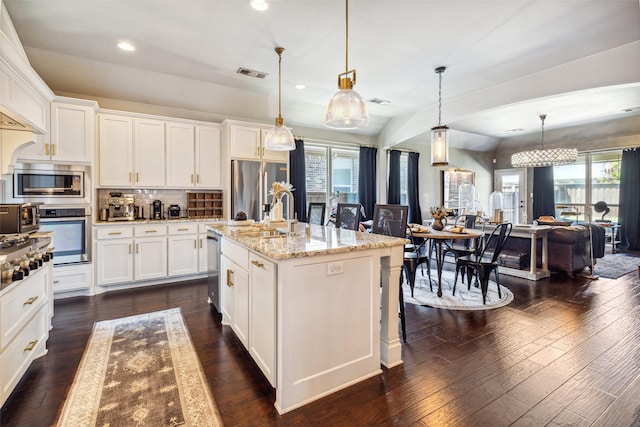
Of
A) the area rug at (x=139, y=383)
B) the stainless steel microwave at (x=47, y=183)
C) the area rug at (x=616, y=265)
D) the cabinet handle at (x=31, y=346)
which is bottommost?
the area rug at (x=139, y=383)

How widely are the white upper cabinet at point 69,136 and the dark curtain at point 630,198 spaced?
35.0 feet

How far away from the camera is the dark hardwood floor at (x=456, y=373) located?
1.76 metres

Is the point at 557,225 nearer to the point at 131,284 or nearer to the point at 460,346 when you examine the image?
the point at 460,346

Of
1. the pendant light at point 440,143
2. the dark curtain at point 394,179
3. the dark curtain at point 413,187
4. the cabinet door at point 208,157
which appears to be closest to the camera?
the pendant light at point 440,143

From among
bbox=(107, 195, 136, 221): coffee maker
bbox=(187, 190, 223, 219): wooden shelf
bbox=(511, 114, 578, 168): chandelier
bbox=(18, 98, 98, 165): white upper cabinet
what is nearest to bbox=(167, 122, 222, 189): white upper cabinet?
bbox=(187, 190, 223, 219): wooden shelf

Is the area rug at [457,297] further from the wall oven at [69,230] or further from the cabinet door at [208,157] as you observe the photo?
the wall oven at [69,230]

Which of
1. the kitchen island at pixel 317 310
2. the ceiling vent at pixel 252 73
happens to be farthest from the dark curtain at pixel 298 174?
the kitchen island at pixel 317 310

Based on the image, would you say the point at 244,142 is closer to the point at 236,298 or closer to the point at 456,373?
the point at 236,298

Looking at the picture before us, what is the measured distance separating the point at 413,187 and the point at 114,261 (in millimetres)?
6466

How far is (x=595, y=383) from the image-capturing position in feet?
6.74

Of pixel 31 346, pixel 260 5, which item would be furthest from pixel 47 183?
pixel 260 5

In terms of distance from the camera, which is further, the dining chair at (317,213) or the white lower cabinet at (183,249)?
the white lower cabinet at (183,249)

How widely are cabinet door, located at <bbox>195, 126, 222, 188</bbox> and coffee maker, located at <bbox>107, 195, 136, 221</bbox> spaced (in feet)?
3.25

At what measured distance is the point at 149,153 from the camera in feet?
14.4
